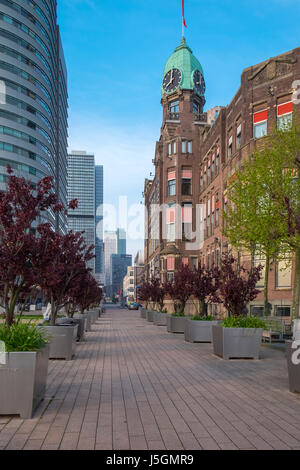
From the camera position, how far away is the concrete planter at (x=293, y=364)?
807 centimetres

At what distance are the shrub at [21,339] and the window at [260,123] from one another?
24296mm

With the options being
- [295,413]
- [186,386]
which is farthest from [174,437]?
[186,386]

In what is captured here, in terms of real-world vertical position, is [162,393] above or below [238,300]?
below

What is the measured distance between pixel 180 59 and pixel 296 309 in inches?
2215

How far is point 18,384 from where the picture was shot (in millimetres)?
6629

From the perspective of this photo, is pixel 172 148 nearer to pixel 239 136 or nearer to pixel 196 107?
pixel 196 107

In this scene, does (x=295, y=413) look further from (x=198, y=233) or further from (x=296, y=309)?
(x=198, y=233)

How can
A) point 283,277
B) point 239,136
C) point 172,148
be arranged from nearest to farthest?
point 283,277, point 239,136, point 172,148

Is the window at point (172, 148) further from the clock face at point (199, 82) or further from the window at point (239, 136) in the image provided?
the window at point (239, 136)

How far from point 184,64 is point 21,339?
6326 centimetres

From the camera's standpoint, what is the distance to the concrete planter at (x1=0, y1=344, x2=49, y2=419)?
6.60 meters

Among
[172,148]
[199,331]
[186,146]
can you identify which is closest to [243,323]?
[199,331]

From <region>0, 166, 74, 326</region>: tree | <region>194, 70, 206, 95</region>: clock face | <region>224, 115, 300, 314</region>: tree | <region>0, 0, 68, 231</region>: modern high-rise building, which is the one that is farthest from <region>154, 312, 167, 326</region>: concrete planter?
<region>0, 0, 68, 231</region>: modern high-rise building
